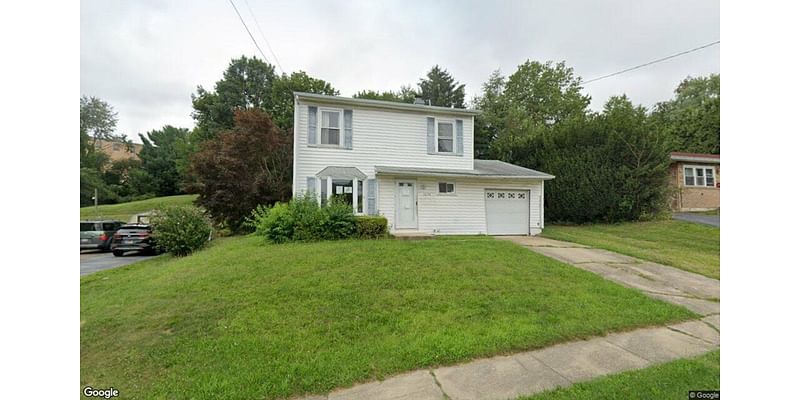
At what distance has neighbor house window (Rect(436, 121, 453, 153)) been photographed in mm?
11883

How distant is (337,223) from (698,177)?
21.9m

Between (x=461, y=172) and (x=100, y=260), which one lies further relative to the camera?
(x=461, y=172)

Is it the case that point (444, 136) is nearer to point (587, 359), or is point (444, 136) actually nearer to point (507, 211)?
point (507, 211)

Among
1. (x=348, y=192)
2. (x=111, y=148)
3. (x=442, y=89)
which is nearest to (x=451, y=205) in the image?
(x=348, y=192)

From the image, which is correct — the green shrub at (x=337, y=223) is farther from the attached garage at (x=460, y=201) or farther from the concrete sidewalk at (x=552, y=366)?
the concrete sidewalk at (x=552, y=366)

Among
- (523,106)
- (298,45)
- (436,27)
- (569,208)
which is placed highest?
(523,106)

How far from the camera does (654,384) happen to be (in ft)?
7.89

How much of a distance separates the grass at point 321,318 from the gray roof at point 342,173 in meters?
4.77

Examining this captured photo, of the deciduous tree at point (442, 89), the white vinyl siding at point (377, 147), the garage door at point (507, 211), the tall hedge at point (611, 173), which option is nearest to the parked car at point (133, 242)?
the white vinyl siding at point (377, 147)

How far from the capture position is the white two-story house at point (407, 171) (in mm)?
10523
